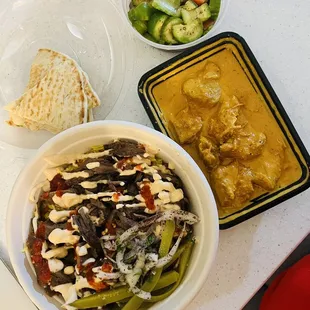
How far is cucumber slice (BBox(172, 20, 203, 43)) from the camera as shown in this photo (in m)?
1.38

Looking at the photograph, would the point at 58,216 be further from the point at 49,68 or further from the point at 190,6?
the point at 190,6

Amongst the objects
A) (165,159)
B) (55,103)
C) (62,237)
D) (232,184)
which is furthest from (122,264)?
(55,103)

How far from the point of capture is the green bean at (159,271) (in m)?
1.12

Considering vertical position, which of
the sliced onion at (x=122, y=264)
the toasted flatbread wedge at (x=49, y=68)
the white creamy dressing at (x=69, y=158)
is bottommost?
the sliced onion at (x=122, y=264)

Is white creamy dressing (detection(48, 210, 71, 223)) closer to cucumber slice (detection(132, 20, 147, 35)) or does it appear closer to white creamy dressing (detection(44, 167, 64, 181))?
white creamy dressing (detection(44, 167, 64, 181))

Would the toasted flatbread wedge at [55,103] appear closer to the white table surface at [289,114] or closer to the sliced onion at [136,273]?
the white table surface at [289,114]

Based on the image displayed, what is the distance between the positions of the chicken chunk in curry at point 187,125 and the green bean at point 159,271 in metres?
0.29

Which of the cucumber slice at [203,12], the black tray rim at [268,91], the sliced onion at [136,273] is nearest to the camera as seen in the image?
the sliced onion at [136,273]

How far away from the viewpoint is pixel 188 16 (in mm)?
1390

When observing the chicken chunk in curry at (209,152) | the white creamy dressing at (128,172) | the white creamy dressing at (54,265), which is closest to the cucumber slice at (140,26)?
the chicken chunk in curry at (209,152)

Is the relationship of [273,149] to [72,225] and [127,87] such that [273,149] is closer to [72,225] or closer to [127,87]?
[127,87]

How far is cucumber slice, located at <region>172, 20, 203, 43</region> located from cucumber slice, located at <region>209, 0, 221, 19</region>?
0.06 metres

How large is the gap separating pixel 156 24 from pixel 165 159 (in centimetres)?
42

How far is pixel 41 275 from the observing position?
116 cm
